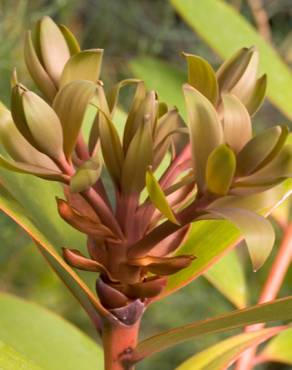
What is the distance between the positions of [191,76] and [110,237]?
111 millimetres

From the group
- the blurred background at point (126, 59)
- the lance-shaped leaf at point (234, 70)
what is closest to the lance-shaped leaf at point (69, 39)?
the lance-shaped leaf at point (234, 70)

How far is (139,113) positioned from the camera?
0.47 metres

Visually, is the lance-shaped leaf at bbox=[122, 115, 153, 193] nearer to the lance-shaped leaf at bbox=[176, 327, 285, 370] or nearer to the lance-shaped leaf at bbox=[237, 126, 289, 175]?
the lance-shaped leaf at bbox=[237, 126, 289, 175]

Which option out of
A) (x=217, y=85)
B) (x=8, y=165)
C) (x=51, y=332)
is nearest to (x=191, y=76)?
(x=217, y=85)

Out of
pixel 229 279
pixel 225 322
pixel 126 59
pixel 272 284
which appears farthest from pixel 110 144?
pixel 126 59

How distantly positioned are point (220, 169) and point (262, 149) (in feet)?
0.09

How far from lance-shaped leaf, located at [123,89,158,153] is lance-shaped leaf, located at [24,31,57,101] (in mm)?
59

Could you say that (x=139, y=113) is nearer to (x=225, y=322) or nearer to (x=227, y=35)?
(x=225, y=322)

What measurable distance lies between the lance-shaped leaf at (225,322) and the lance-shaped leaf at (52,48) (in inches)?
6.9

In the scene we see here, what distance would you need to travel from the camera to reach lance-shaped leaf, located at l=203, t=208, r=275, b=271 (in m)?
0.43

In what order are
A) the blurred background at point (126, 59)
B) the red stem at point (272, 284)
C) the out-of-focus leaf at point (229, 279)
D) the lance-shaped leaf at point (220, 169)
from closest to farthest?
1. the lance-shaped leaf at point (220, 169)
2. the red stem at point (272, 284)
3. the out-of-focus leaf at point (229, 279)
4. the blurred background at point (126, 59)

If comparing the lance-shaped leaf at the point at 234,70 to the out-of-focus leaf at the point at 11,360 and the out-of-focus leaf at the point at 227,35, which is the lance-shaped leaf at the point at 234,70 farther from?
the out-of-focus leaf at the point at 227,35

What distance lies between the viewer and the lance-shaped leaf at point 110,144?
18.3 inches

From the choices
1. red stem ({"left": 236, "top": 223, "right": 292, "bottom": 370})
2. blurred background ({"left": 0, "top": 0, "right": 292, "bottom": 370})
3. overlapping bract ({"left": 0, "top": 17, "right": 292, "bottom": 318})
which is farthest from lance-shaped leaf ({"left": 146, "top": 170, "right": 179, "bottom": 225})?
blurred background ({"left": 0, "top": 0, "right": 292, "bottom": 370})
